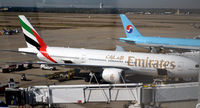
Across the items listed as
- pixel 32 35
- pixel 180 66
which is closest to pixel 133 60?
pixel 180 66

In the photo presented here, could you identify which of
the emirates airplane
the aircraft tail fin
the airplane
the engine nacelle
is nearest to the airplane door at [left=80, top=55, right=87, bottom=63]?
the emirates airplane

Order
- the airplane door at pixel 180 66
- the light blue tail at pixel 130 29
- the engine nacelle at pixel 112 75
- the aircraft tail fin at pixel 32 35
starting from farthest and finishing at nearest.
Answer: the light blue tail at pixel 130 29 < the aircraft tail fin at pixel 32 35 < the engine nacelle at pixel 112 75 < the airplane door at pixel 180 66

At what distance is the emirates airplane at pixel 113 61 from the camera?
11922 mm

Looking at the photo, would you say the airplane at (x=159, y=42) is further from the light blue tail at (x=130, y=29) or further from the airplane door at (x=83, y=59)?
the airplane door at (x=83, y=59)

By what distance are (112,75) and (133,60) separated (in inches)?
62.4

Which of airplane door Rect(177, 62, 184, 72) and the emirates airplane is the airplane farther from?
the emirates airplane

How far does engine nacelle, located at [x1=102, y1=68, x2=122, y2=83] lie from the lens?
1213 cm

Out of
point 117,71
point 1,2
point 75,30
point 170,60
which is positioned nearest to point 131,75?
point 117,71

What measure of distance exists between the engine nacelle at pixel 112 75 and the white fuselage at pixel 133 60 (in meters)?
0.66

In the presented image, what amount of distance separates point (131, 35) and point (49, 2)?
1065cm

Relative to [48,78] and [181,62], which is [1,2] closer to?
[48,78]

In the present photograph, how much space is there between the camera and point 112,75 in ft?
40.1

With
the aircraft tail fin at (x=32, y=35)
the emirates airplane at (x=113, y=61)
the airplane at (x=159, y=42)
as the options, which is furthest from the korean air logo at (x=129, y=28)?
the aircraft tail fin at (x=32, y=35)

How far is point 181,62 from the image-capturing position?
11914 mm
